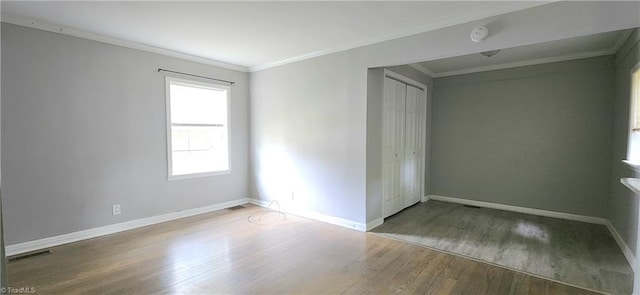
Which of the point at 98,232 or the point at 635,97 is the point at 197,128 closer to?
the point at 98,232

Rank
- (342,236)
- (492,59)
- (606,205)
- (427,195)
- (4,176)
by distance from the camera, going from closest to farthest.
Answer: (4,176) < (342,236) < (606,205) < (492,59) < (427,195)

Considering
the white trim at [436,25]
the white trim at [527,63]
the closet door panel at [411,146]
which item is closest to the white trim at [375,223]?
the closet door panel at [411,146]

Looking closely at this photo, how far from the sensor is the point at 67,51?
3303 mm

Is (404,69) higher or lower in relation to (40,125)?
higher

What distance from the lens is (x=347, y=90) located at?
12.8 feet

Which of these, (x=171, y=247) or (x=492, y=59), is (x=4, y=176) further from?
(x=492, y=59)

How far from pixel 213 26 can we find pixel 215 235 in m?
2.41

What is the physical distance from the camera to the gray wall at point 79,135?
119 inches

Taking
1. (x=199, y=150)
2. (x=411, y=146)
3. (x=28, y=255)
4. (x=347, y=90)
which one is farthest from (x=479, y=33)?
(x=28, y=255)

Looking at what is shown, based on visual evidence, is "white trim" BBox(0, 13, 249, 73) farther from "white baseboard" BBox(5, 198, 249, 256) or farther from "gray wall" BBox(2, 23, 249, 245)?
"white baseboard" BBox(5, 198, 249, 256)

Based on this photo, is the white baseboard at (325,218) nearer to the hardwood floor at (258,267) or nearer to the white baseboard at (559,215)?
the hardwood floor at (258,267)

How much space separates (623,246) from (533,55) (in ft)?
8.43

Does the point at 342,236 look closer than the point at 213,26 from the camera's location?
No

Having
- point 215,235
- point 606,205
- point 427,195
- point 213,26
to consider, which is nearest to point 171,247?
point 215,235
